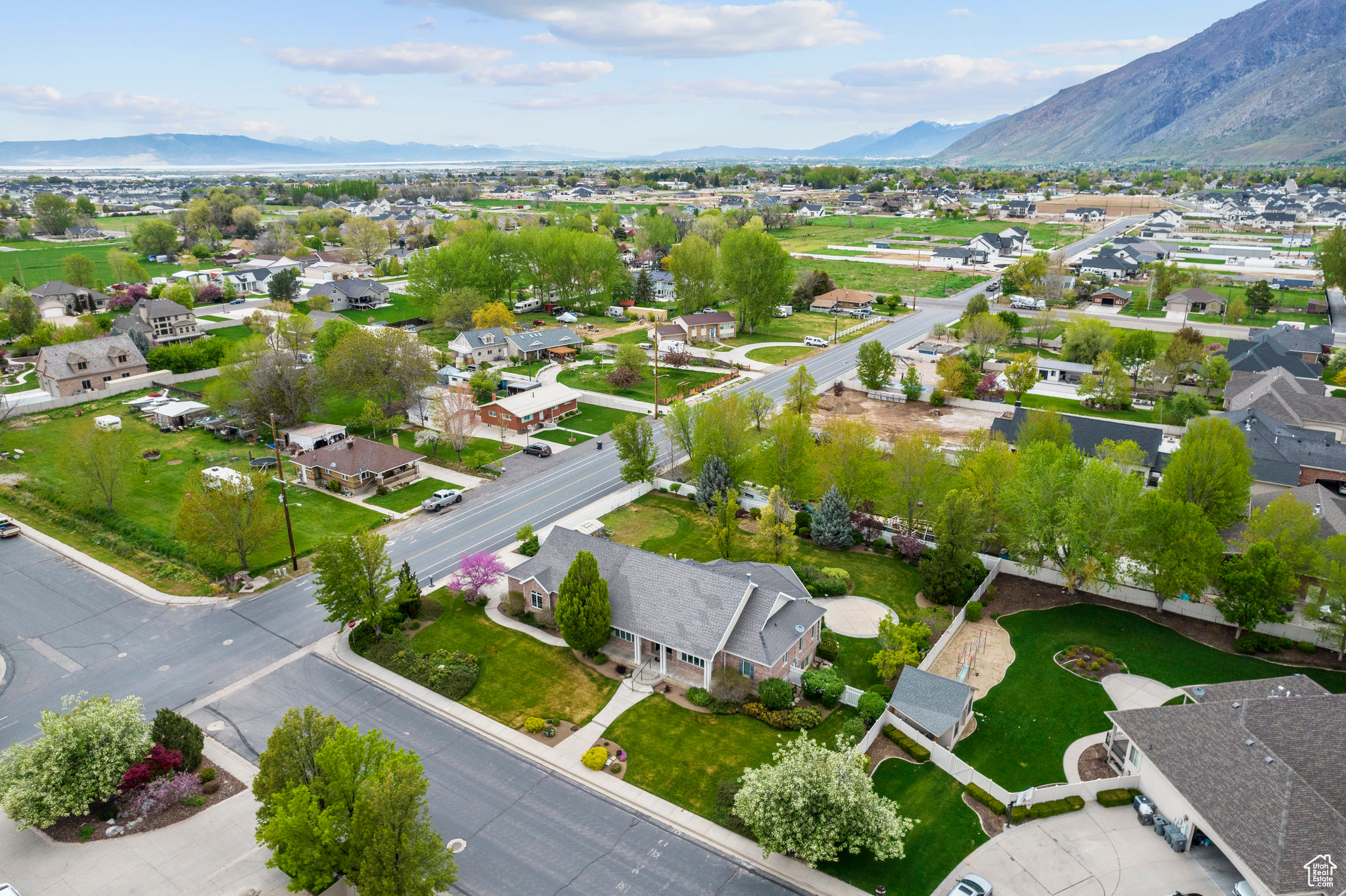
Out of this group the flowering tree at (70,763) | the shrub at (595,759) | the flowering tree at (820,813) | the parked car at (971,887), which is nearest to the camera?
the parked car at (971,887)

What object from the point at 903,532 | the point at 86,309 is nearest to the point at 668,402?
the point at 903,532

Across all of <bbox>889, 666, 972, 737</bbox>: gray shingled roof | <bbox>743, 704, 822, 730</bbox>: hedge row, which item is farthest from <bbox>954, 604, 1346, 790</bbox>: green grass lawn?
<bbox>743, 704, 822, 730</bbox>: hedge row

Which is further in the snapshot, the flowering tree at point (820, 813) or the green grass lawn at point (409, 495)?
the green grass lawn at point (409, 495)

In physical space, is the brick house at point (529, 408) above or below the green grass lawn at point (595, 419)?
above

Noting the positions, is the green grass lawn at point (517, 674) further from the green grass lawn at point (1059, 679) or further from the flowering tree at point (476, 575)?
the green grass lawn at point (1059, 679)

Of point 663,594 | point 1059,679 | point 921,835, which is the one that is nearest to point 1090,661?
point 1059,679

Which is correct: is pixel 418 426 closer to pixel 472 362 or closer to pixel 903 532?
pixel 472 362

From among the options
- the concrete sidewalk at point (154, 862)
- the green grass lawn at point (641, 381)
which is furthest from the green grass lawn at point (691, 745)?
the green grass lawn at point (641, 381)
